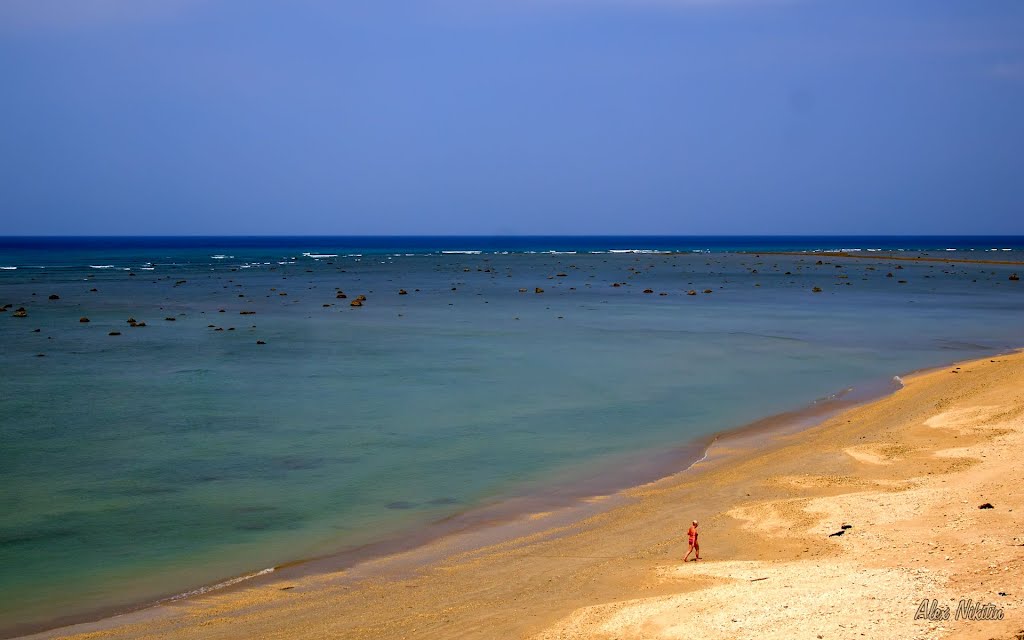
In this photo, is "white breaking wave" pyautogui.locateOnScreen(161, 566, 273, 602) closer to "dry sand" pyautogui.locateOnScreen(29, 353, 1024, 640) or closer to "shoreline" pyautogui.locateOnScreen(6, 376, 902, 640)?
"shoreline" pyautogui.locateOnScreen(6, 376, 902, 640)

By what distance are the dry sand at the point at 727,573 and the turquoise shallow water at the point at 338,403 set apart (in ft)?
6.33

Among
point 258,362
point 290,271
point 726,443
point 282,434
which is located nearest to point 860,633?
point 726,443

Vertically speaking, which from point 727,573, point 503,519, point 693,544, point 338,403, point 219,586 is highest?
point 693,544

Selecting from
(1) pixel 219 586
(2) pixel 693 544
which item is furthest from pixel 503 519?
(1) pixel 219 586

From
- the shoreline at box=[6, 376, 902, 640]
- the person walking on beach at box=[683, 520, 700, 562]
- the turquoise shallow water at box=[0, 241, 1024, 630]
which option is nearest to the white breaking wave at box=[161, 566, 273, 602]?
the shoreline at box=[6, 376, 902, 640]

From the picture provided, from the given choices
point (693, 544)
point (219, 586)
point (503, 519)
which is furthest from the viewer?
point (503, 519)

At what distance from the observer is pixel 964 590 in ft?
26.6

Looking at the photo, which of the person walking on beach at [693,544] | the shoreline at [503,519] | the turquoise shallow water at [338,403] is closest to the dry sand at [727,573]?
the person walking on beach at [693,544]

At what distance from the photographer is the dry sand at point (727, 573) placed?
8.14m

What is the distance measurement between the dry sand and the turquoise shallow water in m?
1.93

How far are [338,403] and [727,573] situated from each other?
14137mm

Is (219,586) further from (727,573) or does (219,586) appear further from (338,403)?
(338,403)

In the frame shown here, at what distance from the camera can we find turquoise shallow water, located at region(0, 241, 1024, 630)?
12.6 meters

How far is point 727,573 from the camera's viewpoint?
9.70 meters
